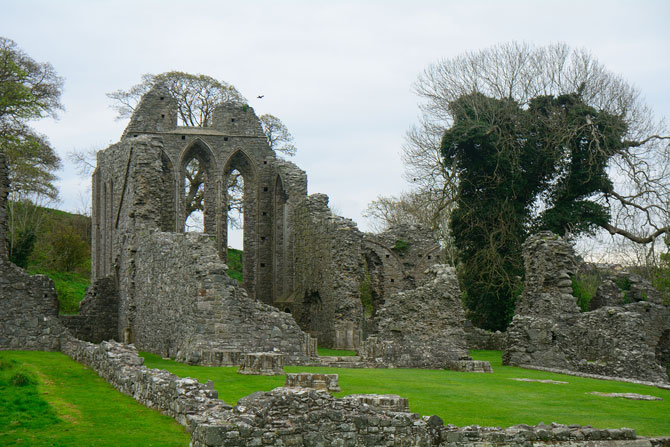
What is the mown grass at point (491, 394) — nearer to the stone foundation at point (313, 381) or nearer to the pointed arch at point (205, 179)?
the stone foundation at point (313, 381)

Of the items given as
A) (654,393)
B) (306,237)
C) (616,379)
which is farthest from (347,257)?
(654,393)

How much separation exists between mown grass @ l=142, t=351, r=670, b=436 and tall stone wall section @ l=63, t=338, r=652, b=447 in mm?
814

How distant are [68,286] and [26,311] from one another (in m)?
13.9

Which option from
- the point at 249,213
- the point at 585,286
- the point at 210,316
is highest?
the point at 249,213

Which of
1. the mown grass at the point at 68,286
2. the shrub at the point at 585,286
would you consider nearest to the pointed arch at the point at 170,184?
the mown grass at the point at 68,286

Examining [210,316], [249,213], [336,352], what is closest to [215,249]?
[210,316]

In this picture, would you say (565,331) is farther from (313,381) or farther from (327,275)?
(313,381)

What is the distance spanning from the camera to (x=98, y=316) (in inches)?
1015

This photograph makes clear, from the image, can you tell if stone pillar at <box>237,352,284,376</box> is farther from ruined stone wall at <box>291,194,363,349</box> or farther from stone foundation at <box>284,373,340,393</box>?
ruined stone wall at <box>291,194,363,349</box>

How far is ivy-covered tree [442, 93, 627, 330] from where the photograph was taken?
101 ft

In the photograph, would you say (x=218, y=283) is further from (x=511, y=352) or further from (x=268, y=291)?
(x=268, y=291)

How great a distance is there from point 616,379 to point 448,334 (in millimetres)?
3961

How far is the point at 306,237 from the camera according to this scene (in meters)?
29.4

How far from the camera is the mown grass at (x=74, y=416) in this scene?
367 inches
